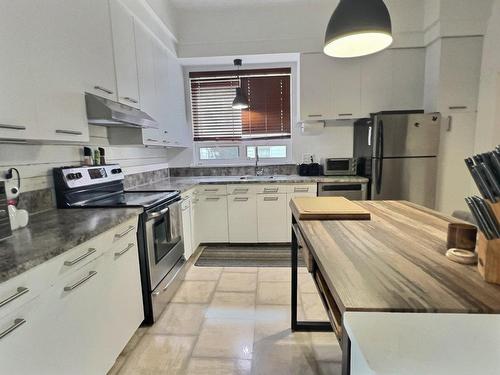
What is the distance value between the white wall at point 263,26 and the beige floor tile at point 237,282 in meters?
2.74

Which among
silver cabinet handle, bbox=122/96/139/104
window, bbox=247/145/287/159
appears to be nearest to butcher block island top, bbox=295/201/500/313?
silver cabinet handle, bbox=122/96/139/104

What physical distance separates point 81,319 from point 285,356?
1.22 metres

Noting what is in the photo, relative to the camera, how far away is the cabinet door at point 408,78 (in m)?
3.31

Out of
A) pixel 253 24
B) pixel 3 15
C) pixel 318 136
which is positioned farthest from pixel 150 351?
pixel 253 24

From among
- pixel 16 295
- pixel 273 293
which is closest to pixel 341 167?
pixel 273 293

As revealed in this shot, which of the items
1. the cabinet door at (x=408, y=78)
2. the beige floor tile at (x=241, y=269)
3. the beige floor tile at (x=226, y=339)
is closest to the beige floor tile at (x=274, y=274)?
the beige floor tile at (x=241, y=269)

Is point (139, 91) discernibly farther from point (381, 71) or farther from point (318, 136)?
point (381, 71)

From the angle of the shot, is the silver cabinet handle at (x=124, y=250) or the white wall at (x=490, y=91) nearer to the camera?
the silver cabinet handle at (x=124, y=250)

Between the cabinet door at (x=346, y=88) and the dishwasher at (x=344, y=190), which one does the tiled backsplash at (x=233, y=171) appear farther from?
the cabinet door at (x=346, y=88)

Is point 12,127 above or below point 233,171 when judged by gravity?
above

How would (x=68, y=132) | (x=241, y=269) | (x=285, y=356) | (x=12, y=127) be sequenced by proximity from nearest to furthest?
(x=12, y=127)
(x=68, y=132)
(x=285, y=356)
(x=241, y=269)

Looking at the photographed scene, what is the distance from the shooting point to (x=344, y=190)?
130 inches

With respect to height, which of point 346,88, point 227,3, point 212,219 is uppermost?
point 227,3

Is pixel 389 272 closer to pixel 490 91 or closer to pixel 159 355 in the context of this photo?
pixel 159 355
